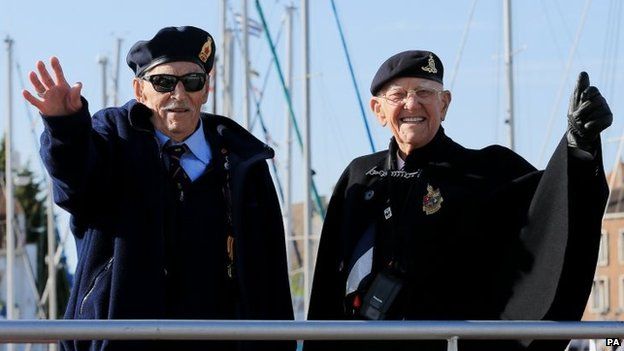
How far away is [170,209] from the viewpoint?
5859 millimetres

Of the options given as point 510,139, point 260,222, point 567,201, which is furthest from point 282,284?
point 510,139

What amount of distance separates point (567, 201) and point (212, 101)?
17.9 meters

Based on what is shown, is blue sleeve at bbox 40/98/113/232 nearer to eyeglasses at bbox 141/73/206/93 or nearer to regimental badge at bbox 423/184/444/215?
eyeglasses at bbox 141/73/206/93

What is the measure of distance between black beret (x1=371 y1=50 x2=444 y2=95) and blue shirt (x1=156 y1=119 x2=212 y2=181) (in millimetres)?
855

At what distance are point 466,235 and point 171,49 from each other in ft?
4.53

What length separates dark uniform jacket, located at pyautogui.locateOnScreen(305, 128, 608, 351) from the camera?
5781 mm

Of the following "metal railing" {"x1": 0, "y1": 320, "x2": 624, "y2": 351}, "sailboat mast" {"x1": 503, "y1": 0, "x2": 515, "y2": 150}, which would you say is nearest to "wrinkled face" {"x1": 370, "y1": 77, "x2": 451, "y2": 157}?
"metal railing" {"x1": 0, "y1": 320, "x2": 624, "y2": 351}

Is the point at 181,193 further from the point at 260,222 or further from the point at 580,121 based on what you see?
the point at 580,121

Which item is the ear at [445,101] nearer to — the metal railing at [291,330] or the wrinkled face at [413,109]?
the wrinkled face at [413,109]

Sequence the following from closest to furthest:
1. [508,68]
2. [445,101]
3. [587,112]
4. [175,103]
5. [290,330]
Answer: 1. [290,330]
2. [587,112]
3. [175,103]
4. [445,101]
5. [508,68]

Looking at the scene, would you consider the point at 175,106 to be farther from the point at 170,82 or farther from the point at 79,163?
the point at 79,163

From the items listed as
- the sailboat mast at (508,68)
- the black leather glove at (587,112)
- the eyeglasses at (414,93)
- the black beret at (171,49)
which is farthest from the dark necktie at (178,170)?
the sailboat mast at (508,68)

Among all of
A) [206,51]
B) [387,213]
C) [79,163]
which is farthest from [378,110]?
[79,163]

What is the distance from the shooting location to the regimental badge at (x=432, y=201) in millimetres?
6227
